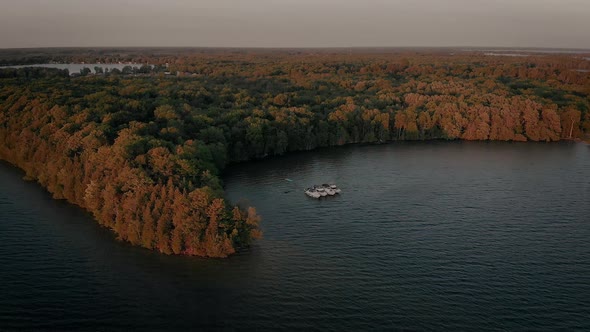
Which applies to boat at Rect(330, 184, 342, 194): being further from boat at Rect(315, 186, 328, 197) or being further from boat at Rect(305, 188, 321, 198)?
boat at Rect(305, 188, 321, 198)

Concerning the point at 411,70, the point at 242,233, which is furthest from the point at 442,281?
the point at 411,70

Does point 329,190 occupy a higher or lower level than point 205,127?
lower

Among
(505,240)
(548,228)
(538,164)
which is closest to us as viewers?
(505,240)

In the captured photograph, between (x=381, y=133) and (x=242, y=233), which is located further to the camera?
(x=381, y=133)

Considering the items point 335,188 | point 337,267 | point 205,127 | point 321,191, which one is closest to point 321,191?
point 321,191

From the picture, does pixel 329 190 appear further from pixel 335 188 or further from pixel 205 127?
pixel 205 127

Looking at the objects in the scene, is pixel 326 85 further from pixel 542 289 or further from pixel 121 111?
pixel 542 289

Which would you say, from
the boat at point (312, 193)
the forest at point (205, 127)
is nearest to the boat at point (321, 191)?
the boat at point (312, 193)
